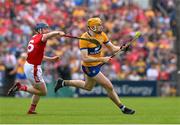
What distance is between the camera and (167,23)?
3444 cm

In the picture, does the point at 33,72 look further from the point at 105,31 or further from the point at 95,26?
the point at 105,31

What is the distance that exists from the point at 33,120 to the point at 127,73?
1613cm

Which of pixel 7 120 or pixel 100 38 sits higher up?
pixel 100 38

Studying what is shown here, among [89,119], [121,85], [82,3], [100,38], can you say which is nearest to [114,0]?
[82,3]

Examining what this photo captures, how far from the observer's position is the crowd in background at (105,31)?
100 ft

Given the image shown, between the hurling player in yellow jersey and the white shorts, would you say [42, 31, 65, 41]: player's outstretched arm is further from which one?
the hurling player in yellow jersey

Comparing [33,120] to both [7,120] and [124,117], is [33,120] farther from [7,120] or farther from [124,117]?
[124,117]

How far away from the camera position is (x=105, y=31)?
108ft

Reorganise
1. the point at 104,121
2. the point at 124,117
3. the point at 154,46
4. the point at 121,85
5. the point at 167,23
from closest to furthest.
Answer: the point at 104,121 → the point at 124,117 → the point at 121,85 → the point at 154,46 → the point at 167,23

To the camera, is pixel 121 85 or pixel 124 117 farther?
pixel 121 85

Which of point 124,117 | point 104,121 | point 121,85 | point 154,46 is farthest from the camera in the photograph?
point 154,46

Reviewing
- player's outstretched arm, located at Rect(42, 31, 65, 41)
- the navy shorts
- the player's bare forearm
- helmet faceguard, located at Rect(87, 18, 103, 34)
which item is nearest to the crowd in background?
the navy shorts

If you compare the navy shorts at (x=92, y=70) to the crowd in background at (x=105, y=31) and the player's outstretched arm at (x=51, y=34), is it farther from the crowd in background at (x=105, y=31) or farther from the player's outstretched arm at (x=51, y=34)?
the crowd in background at (x=105, y=31)

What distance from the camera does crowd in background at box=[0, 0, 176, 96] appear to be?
3062 centimetres
